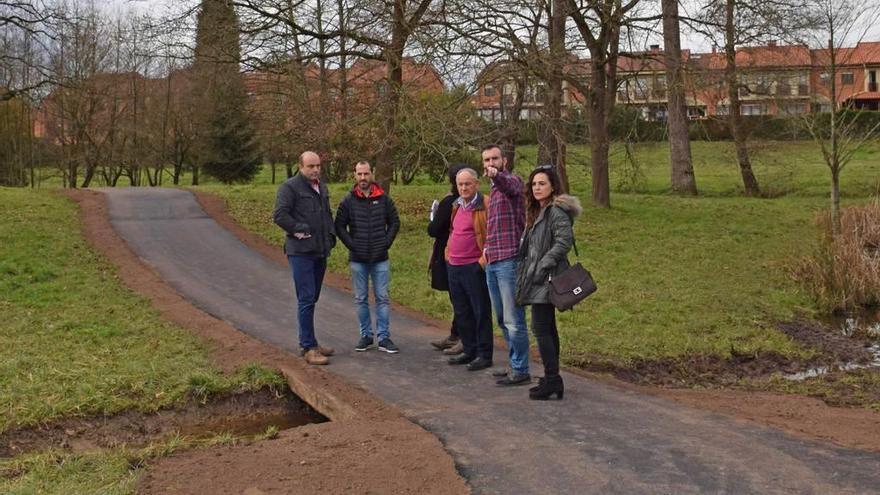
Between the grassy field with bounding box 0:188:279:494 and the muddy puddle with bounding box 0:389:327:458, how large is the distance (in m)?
0.10

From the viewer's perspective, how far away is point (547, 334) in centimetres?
655

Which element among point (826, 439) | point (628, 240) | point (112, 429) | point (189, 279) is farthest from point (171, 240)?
point (826, 439)

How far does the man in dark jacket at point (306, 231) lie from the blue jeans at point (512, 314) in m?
1.78

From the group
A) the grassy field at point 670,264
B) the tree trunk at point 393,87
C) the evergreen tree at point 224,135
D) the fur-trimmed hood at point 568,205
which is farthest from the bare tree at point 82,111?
the fur-trimmed hood at point 568,205

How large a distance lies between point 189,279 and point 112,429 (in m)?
6.77

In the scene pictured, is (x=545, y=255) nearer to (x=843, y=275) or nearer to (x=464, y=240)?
(x=464, y=240)

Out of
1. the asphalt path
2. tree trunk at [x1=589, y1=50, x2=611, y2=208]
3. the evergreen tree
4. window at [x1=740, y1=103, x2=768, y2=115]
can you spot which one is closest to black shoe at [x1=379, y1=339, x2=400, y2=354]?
the asphalt path

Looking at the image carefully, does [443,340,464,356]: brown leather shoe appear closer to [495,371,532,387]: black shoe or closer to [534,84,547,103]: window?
[495,371,532,387]: black shoe

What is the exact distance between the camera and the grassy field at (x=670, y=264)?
10.1m

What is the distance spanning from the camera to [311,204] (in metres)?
7.94

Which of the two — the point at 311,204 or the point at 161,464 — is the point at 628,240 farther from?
the point at 161,464

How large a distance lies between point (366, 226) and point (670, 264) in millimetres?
8536

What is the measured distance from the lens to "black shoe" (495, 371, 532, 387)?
7.07 meters

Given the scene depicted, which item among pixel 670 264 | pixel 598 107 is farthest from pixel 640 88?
pixel 670 264
